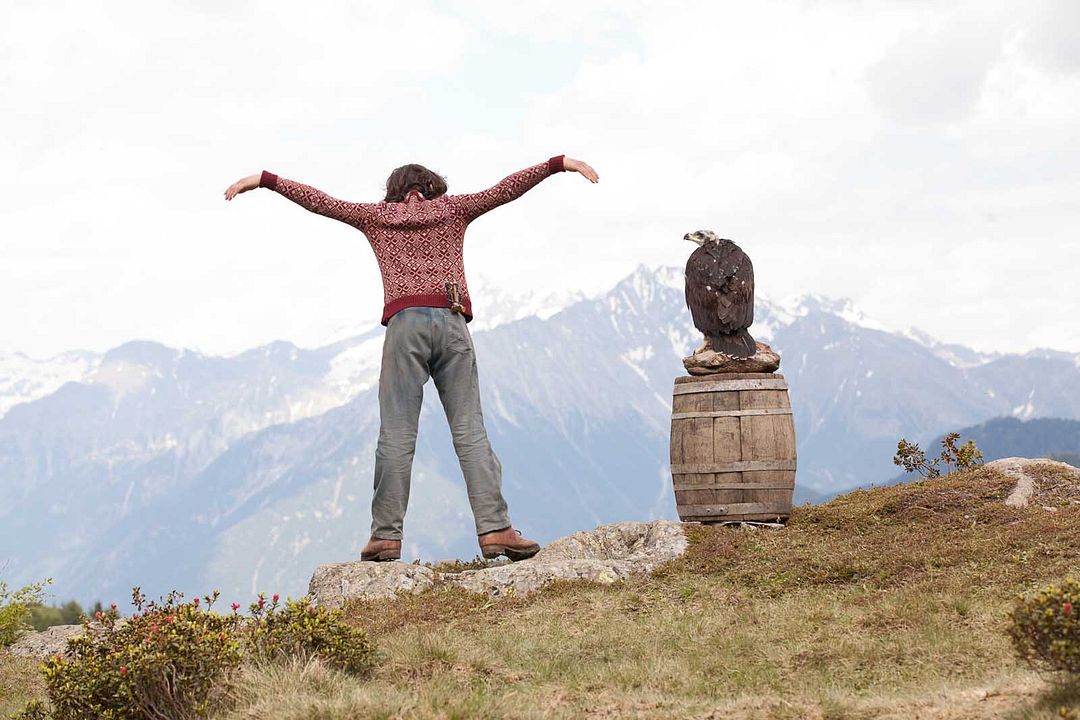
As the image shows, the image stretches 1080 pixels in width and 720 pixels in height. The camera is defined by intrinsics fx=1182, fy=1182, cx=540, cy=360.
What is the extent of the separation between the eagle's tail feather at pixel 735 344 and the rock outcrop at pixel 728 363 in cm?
8

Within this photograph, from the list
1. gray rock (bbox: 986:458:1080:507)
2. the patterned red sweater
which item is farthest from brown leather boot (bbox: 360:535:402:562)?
gray rock (bbox: 986:458:1080:507)

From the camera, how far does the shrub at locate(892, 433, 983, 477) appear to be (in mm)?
21078

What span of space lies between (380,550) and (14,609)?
20.8ft

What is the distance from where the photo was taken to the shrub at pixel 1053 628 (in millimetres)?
7336

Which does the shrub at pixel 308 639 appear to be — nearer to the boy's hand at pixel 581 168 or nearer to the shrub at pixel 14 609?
the boy's hand at pixel 581 168

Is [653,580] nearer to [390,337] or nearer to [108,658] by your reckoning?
[390,337]

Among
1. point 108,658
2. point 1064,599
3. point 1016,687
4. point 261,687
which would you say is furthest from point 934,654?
point 108,658

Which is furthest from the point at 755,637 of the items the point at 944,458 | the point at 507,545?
the point at 944,458

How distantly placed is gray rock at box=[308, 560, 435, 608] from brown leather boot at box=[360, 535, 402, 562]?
0.10m

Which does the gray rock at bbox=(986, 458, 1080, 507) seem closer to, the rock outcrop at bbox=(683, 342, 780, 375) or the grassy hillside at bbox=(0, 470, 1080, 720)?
the grassy hillside at bbox=(0, 470, 1080, 720)

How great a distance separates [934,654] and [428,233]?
24.5 feet

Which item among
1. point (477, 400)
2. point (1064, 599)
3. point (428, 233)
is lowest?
point (1064, 599)

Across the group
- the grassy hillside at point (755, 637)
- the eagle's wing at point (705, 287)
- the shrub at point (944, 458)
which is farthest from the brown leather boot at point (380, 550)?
the shrub at point (944, 458)

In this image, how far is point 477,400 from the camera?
47.6 ft
